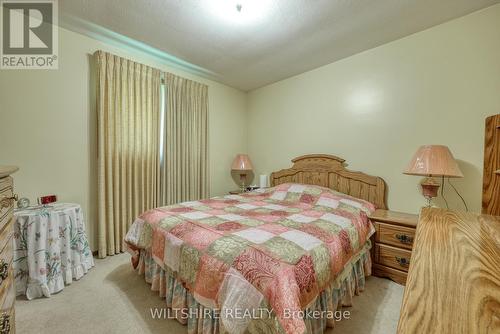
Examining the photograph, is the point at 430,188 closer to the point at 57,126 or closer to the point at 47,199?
the point at 47,199

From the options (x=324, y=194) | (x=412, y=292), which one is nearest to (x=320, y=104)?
(x=324, y=194)

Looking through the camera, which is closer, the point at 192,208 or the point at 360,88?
the point at 192,208

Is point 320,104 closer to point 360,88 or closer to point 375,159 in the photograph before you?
point 360,88

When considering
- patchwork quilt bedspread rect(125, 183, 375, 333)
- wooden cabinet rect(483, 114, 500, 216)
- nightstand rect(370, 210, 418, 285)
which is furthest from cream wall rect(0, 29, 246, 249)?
wooden cabinet rect(483, 114, 500, 216)

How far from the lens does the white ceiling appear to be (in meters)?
1.86

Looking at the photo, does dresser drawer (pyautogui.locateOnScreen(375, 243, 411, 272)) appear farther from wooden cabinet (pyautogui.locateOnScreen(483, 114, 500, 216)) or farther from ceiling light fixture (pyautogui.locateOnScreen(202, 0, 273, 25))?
ceiling light fixture (pyautogui.locateOnScreen(202, 0, 273, 25))

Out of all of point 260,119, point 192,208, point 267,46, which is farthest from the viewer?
point 260,119

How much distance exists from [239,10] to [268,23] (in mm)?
336

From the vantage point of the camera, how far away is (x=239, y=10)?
1907 mm

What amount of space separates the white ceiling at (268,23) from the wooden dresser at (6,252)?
1.78m

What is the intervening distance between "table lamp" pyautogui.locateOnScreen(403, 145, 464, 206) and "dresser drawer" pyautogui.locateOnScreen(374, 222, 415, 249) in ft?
1.32

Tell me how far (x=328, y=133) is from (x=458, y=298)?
270 cm

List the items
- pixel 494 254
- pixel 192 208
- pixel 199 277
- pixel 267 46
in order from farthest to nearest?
pixel 267 46 → pixel 192 208 → pixel 199 277 → pixel 494 254

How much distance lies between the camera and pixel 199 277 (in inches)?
50.8
